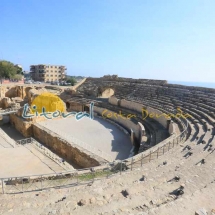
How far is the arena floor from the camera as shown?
14.2 metres

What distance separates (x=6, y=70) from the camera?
41344mm

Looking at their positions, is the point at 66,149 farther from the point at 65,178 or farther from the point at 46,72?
the point at 46,72

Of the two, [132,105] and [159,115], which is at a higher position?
[132,105]

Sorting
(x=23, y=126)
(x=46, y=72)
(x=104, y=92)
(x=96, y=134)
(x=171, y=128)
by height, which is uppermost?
(x=46, y=72)

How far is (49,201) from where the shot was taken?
5473 millimetres

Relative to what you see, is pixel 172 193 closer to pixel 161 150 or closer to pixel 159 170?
pixel 159 170

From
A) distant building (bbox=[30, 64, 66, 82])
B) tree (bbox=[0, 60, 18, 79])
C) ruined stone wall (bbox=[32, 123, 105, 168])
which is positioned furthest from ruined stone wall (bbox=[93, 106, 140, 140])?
distant building (bbox=[30, 64, 66, 82])

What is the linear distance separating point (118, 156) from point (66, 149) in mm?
3536

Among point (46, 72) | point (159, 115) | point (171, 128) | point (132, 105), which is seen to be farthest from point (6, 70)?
point (171, 128)

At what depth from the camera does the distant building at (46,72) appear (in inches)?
2318

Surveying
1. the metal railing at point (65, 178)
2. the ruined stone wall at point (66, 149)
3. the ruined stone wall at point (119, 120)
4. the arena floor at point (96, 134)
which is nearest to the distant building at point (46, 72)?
the ruined stone wall at point (119, 120)

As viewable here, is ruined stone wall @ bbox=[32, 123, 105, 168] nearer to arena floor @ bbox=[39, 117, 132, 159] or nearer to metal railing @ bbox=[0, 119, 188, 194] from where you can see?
arena floor @ bbox=[39, 117, 132, 159]

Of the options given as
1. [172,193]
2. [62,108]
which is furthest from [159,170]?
[62,108]

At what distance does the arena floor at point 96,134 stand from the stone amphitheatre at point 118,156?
0.07 m
